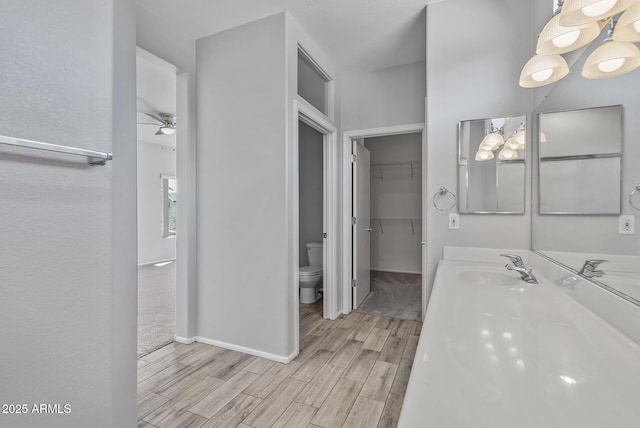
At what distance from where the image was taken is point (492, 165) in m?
1.96

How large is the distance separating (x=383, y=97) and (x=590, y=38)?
2085 mm

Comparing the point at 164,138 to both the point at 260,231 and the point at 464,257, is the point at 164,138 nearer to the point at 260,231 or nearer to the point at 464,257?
the point at 260,231

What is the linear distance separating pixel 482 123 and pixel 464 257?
3.05 feet

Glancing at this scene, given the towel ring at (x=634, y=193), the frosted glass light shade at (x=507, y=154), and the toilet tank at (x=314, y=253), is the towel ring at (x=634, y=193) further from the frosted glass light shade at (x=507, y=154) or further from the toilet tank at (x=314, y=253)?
the toilet tank at (x=314, y=253)

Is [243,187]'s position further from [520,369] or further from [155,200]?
[155,200]

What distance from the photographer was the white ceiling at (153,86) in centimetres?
241

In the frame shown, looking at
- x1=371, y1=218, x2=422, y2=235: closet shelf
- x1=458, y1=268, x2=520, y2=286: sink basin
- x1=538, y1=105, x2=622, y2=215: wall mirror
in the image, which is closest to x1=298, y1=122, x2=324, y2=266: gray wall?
x1=371, y1=218, x2=422, y2=235: closet shelf

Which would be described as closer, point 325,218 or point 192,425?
point 192,425

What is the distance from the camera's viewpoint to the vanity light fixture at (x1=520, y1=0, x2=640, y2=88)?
0.91 meters

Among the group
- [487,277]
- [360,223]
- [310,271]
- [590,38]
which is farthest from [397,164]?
[590,38]

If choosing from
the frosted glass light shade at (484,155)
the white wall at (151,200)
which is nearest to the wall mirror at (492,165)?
the frosted glass light shade at (484,155)

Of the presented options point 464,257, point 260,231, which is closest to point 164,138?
point 260,231

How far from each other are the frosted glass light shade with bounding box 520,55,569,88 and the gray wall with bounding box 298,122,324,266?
2986 mm

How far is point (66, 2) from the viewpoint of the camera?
3.18ft
